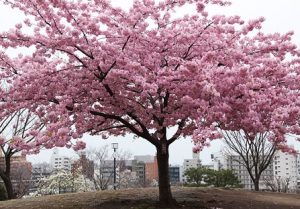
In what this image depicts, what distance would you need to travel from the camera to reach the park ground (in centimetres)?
1375

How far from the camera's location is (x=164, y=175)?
13445 millimetres

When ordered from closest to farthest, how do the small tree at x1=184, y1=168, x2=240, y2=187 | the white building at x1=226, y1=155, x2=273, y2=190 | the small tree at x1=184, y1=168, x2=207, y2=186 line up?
the small tree at x1=184, y1=168, x2=240, y2=187, the small tree at x1=184, y1=168, x2=207, y2=186, the white building at x1=226, y1=155, x2=273, y2=190

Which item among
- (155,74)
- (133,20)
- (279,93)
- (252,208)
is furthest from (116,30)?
(252,208)

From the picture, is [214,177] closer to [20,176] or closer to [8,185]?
[8,185]

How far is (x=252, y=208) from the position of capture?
1414 cm

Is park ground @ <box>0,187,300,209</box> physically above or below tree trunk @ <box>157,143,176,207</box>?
below

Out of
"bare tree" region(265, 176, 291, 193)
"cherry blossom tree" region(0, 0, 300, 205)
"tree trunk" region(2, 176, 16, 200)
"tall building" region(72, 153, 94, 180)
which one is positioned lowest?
"bare tree" region(265, 176, 291, 193)

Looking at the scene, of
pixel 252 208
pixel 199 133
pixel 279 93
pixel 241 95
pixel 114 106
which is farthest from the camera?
pixel 252 208

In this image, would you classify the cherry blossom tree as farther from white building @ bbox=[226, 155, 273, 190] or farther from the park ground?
white building @ bbox=[226, 155, 273, 190]

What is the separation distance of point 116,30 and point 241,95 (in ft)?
12.5

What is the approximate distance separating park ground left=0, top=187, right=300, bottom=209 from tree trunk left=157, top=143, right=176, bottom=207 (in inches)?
14.0

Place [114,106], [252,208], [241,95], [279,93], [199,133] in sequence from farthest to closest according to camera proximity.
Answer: [252,208] → [114,106] → [279,93] → [241,95] → [199,133]

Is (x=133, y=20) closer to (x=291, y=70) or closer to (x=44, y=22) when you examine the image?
(x=44, y=22)

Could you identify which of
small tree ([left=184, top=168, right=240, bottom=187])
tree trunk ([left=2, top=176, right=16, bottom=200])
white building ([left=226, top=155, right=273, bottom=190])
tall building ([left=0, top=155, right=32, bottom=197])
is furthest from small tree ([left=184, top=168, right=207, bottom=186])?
tree trunk ([left=2, top=176, right=16, bottom=200])
